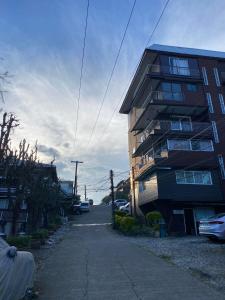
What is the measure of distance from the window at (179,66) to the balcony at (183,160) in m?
9.69

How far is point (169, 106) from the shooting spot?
109ft

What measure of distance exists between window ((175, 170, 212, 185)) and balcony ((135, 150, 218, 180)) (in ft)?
1.96

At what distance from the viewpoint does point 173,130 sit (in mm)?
31734

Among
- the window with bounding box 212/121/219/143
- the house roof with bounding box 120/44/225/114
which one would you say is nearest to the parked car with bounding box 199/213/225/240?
the window with bounding box 212/121/219/143

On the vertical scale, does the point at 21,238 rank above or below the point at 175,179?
below

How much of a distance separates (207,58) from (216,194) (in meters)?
16.6

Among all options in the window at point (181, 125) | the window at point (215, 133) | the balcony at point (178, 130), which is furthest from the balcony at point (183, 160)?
the window at point (181, 125)

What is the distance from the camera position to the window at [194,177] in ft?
101

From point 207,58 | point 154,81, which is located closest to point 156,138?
point 154,81

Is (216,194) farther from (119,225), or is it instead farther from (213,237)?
(213,237)

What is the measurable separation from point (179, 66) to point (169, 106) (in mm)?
5786

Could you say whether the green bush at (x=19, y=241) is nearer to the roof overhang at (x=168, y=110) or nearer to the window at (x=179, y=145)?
the window at (x=179, y=145)

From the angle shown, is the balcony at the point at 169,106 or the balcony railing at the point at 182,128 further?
the balcony at the point at 169,106

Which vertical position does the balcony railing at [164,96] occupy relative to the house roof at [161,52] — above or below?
below
